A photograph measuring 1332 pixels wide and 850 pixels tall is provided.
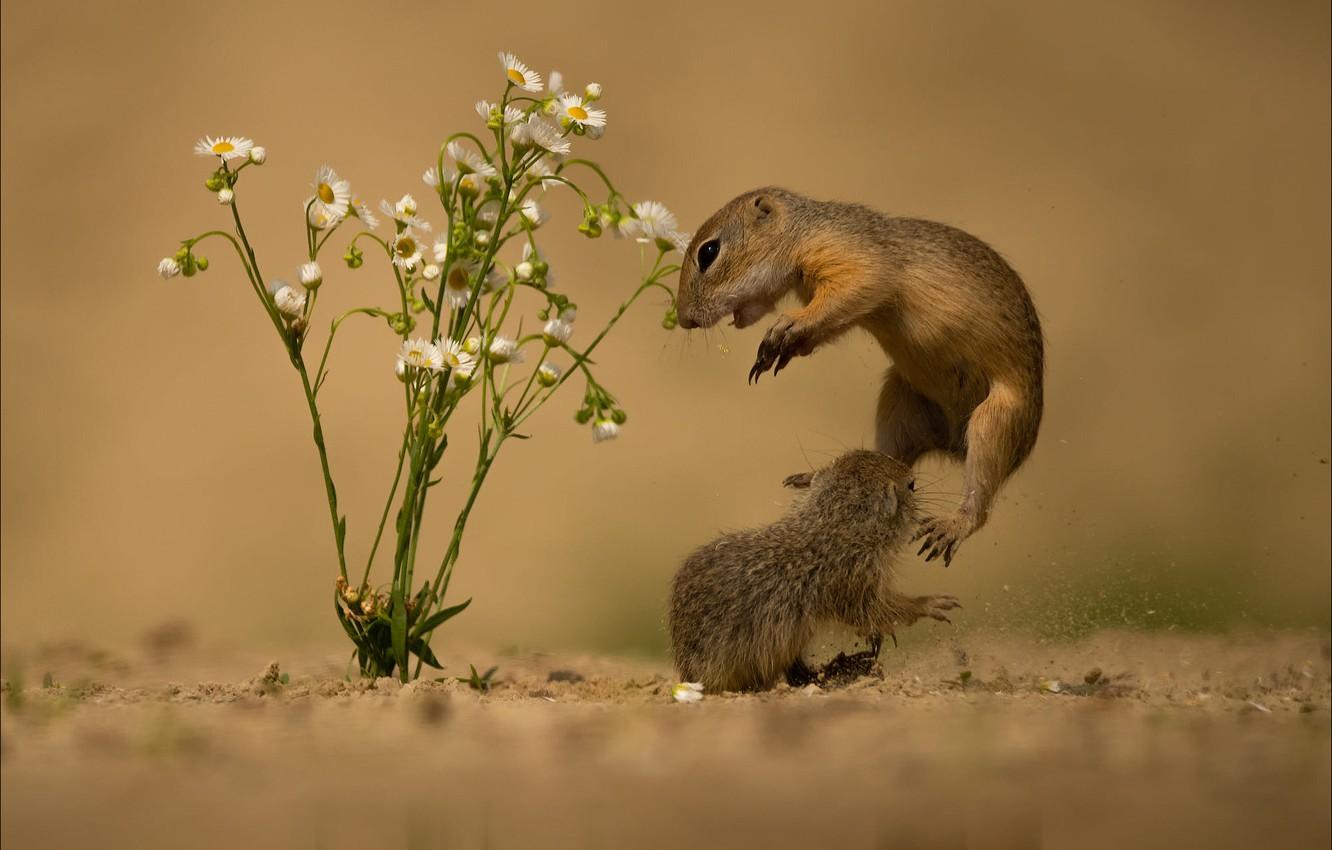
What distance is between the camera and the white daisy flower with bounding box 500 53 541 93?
6312mm

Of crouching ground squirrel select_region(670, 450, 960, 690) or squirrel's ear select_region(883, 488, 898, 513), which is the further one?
squirrel's ear select_region(883, 488, 898, 513)

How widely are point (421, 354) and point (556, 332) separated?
2.04 ft

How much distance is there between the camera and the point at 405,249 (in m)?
6.61

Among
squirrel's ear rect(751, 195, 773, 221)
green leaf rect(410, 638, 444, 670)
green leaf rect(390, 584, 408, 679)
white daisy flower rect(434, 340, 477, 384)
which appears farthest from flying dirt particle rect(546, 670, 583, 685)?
squirrel's ear rect(751, 195, 773, 221)

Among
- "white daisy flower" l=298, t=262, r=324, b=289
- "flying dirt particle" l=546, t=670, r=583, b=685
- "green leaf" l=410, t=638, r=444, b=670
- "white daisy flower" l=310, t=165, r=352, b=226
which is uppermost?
"white daisy flower" l=310, t=165, r=352, b=226

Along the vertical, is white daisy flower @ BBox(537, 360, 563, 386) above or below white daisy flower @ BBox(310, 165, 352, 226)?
below

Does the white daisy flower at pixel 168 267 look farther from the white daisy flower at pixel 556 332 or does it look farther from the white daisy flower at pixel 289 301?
the white daisy flower at pixel 556 332

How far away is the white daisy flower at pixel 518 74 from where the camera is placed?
6.31 metres

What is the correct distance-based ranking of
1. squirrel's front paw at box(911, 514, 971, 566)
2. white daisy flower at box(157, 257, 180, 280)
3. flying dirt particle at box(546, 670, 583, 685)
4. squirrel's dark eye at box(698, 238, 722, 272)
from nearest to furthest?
1. white daisy flower at box(157, 257, 180, 280)
2. squirrel's front paw at box(911, 514, 971, 566)
3. squirrel's dark eye at box(698, 238, 722, 272)
4. flying dirt particle at box(546, 670, 583, 685)

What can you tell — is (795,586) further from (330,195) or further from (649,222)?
(330,195)

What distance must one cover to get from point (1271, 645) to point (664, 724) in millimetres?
4634

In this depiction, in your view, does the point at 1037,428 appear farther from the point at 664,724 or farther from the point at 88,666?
the point at 88,666

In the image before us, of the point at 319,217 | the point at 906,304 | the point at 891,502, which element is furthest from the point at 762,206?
the point at 319,217

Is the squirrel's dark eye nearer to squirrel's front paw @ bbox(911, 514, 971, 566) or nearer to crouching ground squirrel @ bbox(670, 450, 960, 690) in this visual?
crouching ground squirrel @ bbox(670, 450, 960, 690)
